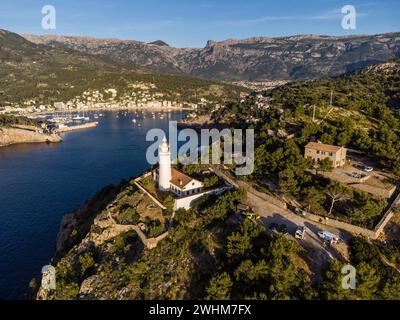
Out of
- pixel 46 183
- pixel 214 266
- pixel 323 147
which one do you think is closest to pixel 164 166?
pixel 214 266

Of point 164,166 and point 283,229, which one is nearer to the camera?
point 283,229

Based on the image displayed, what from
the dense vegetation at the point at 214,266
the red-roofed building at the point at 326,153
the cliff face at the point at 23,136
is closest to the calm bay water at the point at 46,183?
the cliff face at the point at 23,136

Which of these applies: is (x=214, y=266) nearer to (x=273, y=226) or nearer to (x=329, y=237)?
(x=273, y=226)

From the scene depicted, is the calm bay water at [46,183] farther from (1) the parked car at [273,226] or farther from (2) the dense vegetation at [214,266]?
(1) the parked car at [273,226]

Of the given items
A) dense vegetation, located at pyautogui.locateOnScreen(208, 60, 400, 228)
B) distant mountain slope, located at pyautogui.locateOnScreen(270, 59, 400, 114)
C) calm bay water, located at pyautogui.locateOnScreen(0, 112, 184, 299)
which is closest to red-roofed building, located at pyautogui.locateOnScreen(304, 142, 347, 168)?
dense vegetation, located at pyautogui.locateOnScreen(208, 60, 400, 228)

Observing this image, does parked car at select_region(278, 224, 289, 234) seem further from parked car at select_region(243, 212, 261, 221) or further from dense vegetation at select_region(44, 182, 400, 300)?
parked car at select_region(243, 212, 261, 221)

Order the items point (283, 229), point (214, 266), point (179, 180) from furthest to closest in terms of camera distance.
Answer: point (179, 180) → point (283, 229) → point (214, 266)
